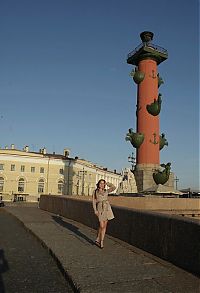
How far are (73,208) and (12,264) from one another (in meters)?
8.93

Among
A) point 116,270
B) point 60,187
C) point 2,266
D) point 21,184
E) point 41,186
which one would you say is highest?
point 21,184

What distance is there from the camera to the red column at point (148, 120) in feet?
103

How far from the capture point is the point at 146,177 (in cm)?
3038

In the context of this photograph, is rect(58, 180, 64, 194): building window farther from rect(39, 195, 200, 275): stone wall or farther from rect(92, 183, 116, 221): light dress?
rect(92, 183, 116, 221): light dress

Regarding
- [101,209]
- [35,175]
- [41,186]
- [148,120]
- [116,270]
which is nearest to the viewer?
[116,270]

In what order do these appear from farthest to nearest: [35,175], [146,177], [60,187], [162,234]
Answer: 1. [60,187]
2. [35,175]
3. [146,177]
4. [162,234]

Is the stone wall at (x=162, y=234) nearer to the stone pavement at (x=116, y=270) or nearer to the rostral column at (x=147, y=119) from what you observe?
the stone pavement at (x=116, y=270)

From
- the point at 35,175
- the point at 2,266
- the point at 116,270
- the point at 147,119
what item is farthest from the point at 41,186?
the point at 116,270

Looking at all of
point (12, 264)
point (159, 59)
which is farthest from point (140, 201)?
point (159, 59)

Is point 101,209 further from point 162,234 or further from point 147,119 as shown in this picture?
point 147,119

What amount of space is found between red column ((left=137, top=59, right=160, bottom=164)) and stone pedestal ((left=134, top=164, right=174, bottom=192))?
20.1 inches

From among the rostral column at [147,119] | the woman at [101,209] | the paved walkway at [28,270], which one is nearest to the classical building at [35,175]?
the rostral column at [147,119]

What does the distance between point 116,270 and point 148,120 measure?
26.8 m

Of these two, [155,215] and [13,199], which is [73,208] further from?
[13,199]
